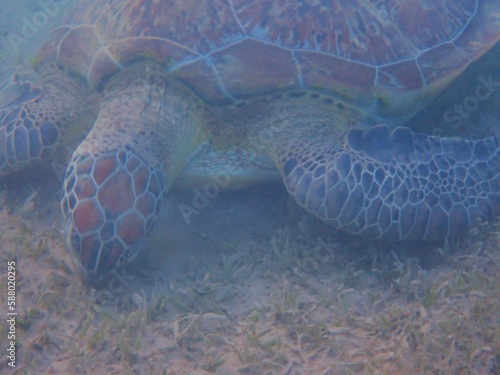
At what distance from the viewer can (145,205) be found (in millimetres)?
2115

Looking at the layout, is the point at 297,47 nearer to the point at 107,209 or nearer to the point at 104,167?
the point at 104,167

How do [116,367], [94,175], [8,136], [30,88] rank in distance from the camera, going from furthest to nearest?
[30,88] < [8,136] < [94,175] < [116,367]

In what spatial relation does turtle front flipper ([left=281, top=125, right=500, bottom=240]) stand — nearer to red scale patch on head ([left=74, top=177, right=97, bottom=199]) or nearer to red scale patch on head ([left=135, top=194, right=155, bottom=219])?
red scale patch on head ([left=135, top=194, right=155, bottom=219])

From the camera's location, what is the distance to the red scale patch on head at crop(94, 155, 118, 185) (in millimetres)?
2066

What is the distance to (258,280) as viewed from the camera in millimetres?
2186

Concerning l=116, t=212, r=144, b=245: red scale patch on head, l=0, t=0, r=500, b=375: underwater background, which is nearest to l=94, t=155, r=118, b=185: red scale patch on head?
l=116, t=212, r=144, b=245: red scale patch on head

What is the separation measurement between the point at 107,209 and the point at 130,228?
5.8 inches

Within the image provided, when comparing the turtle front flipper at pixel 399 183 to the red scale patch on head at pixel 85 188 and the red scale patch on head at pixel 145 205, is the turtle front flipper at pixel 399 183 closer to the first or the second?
the red scale patch on head at pixel 145 205

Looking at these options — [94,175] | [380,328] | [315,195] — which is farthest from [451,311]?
[94,175]

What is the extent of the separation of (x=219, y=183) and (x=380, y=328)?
4.42ft

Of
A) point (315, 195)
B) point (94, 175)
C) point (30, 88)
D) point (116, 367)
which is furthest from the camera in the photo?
point (30, 88)

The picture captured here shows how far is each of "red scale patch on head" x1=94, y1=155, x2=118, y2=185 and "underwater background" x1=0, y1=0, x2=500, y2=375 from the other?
0.56 m

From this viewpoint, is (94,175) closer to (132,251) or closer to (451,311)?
(132,251)

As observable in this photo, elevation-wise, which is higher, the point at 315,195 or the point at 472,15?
the point at 472,15
